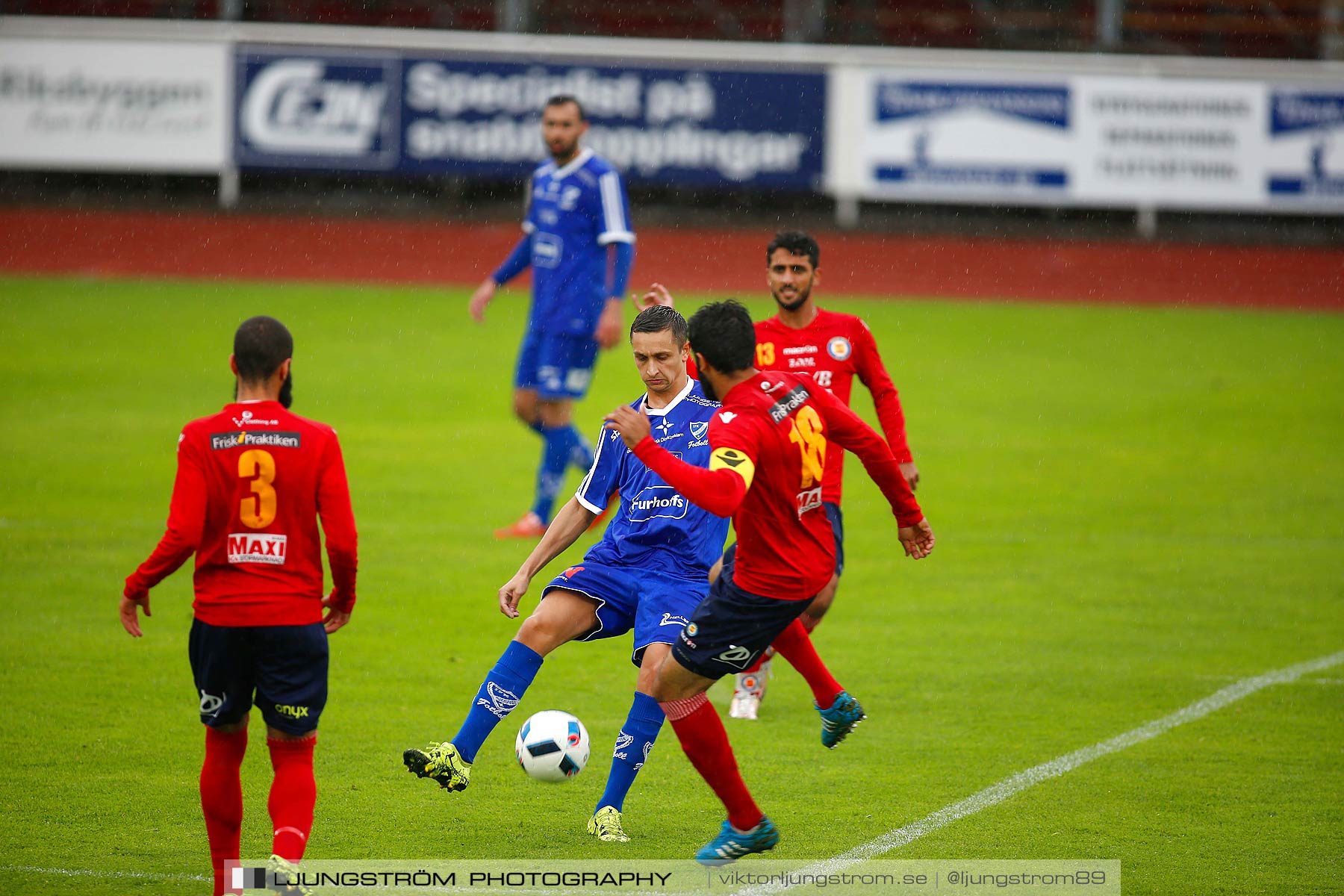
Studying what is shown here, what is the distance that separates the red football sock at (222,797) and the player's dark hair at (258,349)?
1136 mm

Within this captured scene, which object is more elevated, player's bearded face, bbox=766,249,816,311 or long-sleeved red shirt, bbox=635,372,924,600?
player's bearded face, bbox=766,249,816,311

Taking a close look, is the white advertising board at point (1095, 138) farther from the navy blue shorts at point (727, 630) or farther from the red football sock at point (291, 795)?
the red football sock at point (291, 795)

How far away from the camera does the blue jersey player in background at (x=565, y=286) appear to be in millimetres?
10172

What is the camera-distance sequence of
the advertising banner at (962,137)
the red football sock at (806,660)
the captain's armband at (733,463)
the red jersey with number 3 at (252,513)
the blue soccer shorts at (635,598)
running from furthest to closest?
the advertising banner at (962,137), the red football sock at (806,660), the blue soccer shorts at (635,598), the captain's armband at (733,463), the red jersey with number 3 at (252,513)

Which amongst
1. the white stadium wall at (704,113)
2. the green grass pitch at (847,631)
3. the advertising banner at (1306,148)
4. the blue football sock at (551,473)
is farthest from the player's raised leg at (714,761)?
the advertising banner at (1306,148)

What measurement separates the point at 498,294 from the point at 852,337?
14838 mm

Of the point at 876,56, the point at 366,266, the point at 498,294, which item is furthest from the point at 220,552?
the point at 876,56

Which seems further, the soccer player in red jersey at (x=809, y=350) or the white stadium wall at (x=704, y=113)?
the white stadium wall at (x=704, y=113)

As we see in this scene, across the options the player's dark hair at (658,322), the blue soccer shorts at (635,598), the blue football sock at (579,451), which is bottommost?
the blue football sock at (579,451)

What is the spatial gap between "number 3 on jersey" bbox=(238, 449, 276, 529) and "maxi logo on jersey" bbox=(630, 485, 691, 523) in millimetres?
1637

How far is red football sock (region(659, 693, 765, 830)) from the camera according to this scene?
203 inches

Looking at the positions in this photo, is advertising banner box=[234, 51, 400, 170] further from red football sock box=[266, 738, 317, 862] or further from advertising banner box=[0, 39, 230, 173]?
red football sock box=[266, 738, 317, 862]

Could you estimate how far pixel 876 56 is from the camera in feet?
76.0

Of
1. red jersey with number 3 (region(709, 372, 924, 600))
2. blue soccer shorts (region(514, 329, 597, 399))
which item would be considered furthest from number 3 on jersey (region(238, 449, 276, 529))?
blue soccer shorts (region(514, 329, 597, 399))
